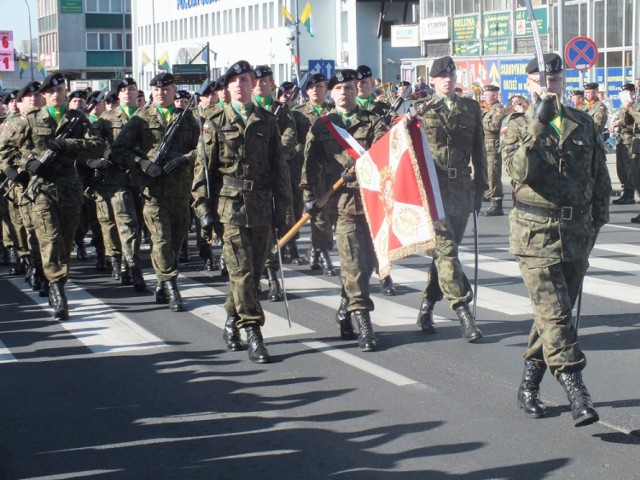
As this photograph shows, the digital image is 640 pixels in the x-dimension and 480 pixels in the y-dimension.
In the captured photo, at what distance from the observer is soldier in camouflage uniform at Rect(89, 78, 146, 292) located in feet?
41.5

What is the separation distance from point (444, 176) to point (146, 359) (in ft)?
8.88

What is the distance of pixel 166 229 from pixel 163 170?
0.56m

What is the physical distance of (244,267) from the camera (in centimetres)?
902

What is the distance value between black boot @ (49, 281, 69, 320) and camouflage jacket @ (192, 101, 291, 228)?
241cm

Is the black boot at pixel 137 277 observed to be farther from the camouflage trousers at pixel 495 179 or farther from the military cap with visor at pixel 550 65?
the camouflage trousers at pixel 495 179

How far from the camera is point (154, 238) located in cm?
1155

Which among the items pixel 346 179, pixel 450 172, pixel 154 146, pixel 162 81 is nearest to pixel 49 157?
pixel 154 146

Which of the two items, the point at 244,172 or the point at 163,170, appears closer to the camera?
the point at 244,172

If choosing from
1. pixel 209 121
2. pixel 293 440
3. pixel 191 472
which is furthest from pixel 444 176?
pixel 191 472

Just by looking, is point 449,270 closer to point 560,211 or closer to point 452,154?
point 452,154

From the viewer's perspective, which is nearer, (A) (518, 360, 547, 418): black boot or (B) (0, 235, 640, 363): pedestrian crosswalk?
(A) (518, 360, 547, 418): black boot

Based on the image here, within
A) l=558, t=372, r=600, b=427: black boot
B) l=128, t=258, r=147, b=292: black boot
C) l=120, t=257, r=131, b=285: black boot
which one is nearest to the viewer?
l=558, t=372, r=600, b=427: black boot

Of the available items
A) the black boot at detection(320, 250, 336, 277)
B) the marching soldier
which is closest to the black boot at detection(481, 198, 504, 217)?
the marching soldier

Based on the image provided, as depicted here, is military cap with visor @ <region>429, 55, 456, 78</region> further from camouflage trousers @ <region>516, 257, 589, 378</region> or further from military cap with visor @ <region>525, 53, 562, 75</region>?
camouflage trousers @ <region>516, 257, 589, 378</region>
